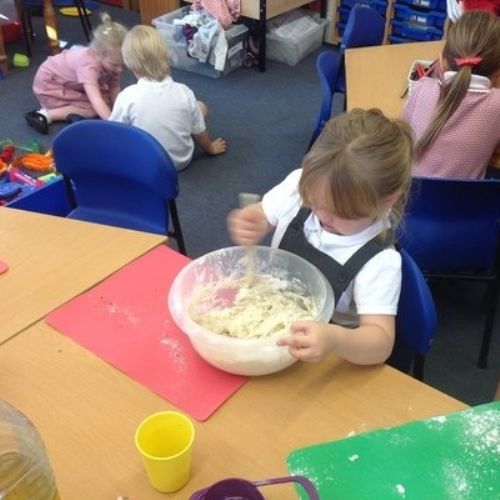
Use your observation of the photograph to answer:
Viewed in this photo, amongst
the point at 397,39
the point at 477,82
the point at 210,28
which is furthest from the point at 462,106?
the point at 397,39

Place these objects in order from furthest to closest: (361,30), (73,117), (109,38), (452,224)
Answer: (73,117), (109,38), (361,30), (452,224)

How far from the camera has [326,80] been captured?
2516mm

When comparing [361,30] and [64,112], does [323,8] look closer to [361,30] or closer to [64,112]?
[361,30]

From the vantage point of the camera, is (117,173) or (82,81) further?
(82,81)

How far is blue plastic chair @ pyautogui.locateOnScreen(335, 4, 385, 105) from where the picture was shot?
296 centimetres

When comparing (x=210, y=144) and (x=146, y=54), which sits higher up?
(x=146, y=54)

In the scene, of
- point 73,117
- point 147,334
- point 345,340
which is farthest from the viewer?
point 73,117

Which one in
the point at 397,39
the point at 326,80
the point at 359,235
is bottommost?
the point at 397,39

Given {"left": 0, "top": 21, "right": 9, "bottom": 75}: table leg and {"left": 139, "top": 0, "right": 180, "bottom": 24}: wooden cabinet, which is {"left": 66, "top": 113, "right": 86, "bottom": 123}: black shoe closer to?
{"left": 0, "top": 21, "right": 9, "bottom": 75}: table leg

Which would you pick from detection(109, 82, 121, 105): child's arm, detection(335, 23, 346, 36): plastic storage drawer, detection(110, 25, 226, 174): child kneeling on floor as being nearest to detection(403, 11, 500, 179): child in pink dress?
detection(110, 25, 226, 174): child kneeling on floor

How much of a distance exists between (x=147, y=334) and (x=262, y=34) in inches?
140

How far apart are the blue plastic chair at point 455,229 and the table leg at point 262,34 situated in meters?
2.83

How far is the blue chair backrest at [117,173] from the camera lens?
6.11ft

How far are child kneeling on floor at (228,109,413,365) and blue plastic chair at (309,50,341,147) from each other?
1.18 metres
